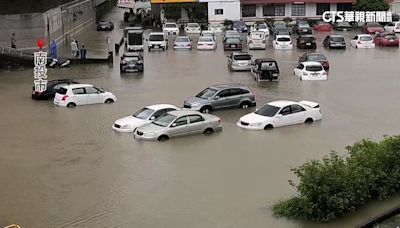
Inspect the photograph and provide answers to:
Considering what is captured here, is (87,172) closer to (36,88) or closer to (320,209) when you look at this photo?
(320,209)

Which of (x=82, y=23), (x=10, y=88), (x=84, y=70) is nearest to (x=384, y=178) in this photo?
(x=10, y=88)

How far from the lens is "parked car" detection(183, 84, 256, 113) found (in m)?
29.0

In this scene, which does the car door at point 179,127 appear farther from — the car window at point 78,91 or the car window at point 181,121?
the car window at point 78,91

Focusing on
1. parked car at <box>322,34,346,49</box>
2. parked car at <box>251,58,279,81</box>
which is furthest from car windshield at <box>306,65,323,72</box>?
parked car at <box>322,34,346,49</box>

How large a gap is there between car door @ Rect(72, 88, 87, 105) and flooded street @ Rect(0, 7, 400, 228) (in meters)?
0.51

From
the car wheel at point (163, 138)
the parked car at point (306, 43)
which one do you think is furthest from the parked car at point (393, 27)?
the car wheel at point (163, 138)

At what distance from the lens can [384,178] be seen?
17703 millimetres

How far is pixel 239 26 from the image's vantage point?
221 ft

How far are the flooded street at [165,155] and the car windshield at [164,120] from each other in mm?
985

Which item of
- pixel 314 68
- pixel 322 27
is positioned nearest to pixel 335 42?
pixel 314 68

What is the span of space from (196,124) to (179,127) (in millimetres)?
774

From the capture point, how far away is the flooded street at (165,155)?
56.1 ft

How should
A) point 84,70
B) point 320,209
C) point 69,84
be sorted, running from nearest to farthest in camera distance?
point 320,209 → point 69,84 → point 84,70

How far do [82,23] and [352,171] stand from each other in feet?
193
